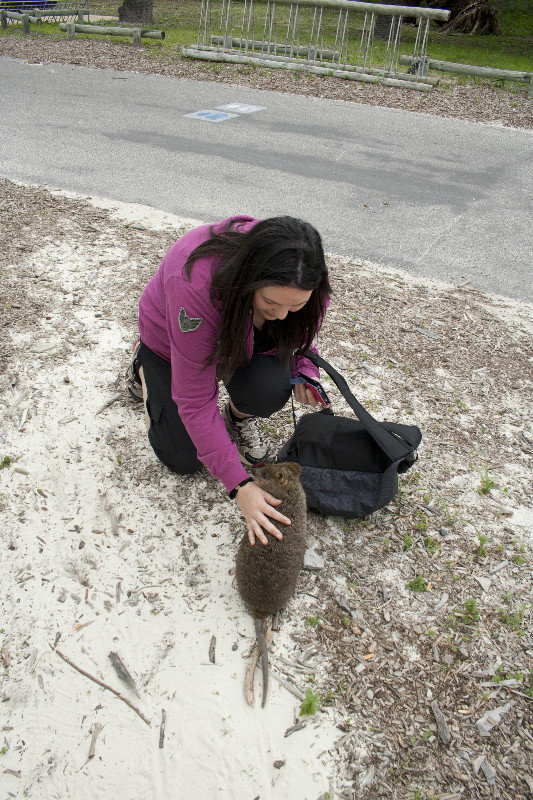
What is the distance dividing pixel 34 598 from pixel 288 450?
1363 mm

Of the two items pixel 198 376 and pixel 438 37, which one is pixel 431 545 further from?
pixel 438 37

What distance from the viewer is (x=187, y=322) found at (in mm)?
2443

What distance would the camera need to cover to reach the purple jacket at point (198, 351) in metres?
2.44

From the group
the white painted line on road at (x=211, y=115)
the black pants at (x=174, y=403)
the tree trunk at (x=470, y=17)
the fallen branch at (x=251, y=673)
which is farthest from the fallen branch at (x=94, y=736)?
the tree trunk at (x=470, y=17)

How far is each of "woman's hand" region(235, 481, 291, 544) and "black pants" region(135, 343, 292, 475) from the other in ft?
2.18

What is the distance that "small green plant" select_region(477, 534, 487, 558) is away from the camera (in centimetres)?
290

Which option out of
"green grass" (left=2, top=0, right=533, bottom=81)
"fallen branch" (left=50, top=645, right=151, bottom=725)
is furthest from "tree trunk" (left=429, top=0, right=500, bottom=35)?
"fallen branch" (left=50, top=645, right=151, bottom=725)

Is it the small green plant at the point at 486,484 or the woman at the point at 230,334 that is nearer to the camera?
the woman at the point at 230,334

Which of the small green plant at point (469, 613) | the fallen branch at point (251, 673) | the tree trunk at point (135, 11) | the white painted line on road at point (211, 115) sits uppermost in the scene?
the tree trunk at point (135, 11)

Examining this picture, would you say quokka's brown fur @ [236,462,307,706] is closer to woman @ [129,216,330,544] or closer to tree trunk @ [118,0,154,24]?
woman @ [129,216,330,544]

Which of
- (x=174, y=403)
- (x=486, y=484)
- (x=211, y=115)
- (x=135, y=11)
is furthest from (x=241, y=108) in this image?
(x=135, y=11)

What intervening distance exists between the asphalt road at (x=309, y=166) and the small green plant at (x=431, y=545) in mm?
2907

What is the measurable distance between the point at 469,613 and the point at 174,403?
1.73m

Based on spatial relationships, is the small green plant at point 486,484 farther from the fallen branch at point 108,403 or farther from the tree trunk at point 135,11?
the tree trunk at point 135,11
